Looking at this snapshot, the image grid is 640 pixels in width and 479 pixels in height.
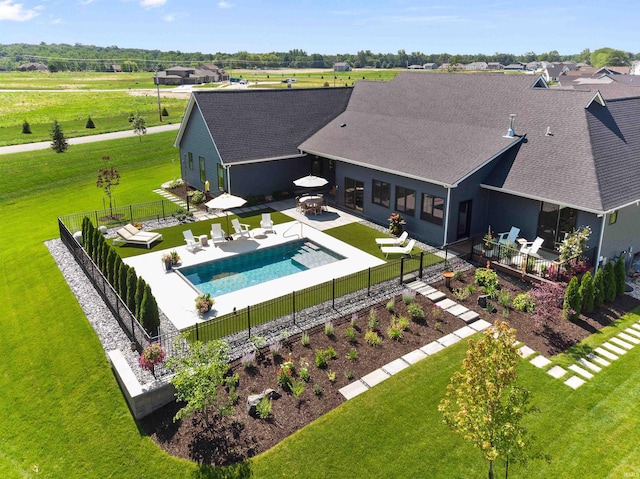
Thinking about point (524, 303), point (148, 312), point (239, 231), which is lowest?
point (524, 303)

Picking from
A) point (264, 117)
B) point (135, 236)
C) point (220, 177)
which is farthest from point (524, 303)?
point (264, 117)

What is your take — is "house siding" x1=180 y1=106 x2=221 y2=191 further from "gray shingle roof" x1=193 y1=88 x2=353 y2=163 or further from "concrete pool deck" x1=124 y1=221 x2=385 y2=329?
"concrete pool deck" x1=124 y1=221 x2=385 y2=329

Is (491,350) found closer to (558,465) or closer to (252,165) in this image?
(558,465)

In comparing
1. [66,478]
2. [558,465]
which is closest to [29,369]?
[66,478]

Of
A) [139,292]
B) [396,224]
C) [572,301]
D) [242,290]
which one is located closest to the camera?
[139,292]

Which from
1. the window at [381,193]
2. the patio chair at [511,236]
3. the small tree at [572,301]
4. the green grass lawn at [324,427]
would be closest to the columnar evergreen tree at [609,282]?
the small tree at [572,301]

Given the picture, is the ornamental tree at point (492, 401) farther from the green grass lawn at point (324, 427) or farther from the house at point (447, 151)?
the house at point (447, 151)

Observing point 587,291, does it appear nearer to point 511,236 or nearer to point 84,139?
point 511,236
